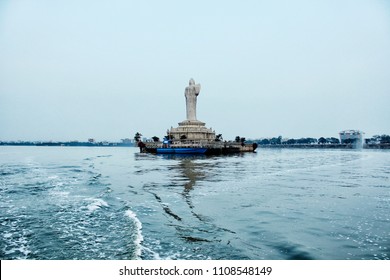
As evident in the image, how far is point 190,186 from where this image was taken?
49.5 ft

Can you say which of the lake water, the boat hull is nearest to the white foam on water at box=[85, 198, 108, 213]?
the lake water

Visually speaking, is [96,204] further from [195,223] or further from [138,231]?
[195,223]

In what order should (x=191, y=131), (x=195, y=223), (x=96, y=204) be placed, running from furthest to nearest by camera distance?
(x=191, y=131), (x=96, y=204), (x=195, y=223)

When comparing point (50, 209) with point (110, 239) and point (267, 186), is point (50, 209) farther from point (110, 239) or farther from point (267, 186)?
point (267, 186)

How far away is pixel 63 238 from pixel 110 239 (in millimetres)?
1045

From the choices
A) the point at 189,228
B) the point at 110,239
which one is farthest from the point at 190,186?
the point at 110,239

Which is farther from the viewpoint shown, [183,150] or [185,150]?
[183,150]

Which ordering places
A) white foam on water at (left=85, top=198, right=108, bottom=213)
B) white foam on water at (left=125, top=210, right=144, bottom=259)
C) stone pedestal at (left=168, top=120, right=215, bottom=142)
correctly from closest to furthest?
white foam on water at (left=125, top=210, right=144, bottom=259)
white foam on water at (left=85, top=198, right=108, bottom=213)
stone pedestal at (left=168, top=120, right=215, bottom=142)

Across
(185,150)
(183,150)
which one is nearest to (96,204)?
(185,150)

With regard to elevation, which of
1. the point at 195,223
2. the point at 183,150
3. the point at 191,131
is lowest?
the point at 195,223

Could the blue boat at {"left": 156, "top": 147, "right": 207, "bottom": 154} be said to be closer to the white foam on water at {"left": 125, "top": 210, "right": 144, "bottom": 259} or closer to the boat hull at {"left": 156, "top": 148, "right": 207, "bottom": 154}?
the boat hull at {"left": 156, "top": 148, "right": 207, "bottom": 154}

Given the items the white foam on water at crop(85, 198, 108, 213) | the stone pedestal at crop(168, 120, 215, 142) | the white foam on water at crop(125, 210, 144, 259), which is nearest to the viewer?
the white foam on water at crop(125, 210, 144, 259)

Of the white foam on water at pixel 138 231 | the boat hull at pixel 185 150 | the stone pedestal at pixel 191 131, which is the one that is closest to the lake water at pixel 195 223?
the white foam on water at pixel 138 231

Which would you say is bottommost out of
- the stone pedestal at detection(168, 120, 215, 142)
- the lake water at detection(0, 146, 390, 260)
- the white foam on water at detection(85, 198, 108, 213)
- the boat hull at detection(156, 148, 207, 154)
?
the lake water at detection(0, 146, 390, 260)
